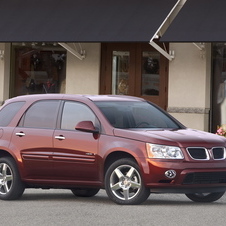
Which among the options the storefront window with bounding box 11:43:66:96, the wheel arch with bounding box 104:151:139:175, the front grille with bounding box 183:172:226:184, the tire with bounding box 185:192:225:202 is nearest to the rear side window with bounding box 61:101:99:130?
the wheel arch with bounding box 104:151:139:175

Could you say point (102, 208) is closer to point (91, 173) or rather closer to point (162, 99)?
point (91, 173)

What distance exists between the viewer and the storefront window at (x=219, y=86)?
25.1 m

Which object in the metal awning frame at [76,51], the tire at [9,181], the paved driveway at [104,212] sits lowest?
the paved driveway at [104,212]

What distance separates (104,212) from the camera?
38.3 ft

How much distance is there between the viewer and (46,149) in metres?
13.4

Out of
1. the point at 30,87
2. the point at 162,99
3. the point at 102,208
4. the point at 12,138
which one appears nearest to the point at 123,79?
the point at 162,99

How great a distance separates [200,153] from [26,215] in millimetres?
2654

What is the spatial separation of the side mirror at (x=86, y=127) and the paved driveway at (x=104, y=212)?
1023mm

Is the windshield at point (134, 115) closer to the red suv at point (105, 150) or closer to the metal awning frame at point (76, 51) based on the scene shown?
the red suv at point (105, 150)

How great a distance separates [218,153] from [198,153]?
36cm

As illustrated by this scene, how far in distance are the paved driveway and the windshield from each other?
112 cm

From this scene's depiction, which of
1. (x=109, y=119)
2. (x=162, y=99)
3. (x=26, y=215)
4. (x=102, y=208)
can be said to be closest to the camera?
(x=26, y=215)

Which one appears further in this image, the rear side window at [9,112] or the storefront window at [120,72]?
the storefront window at [120,72]

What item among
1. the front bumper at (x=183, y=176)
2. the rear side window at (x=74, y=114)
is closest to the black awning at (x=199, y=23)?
the rear side window at (x=74, y=114)
